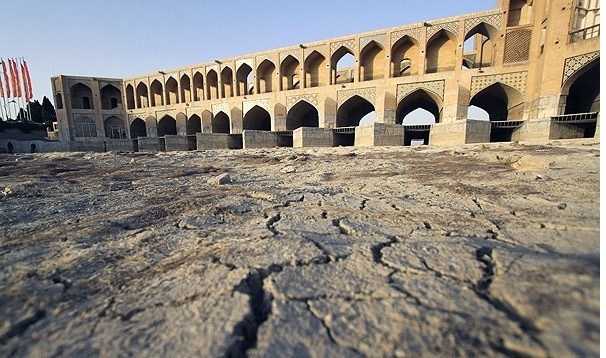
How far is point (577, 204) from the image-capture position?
177 cm

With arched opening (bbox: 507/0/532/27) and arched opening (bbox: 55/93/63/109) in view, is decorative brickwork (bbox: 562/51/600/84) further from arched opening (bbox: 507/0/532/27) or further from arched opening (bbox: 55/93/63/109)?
arched opening (bbox: 55/93/63/109)

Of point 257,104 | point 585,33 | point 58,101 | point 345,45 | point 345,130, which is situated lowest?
point 345,130

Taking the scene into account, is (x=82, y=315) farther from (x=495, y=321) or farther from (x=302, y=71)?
(x=302, y=71)

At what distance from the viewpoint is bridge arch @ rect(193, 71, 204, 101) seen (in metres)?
20.4

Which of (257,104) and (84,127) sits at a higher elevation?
(257,104)

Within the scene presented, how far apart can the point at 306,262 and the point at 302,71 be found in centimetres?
1669

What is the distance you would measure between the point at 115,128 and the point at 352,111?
21320 millimetres

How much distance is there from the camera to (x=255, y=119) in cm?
1973

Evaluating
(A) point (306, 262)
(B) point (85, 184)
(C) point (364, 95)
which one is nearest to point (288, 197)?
(A) point (306, 262)

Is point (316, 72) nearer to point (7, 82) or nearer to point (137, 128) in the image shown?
point (137, 128)

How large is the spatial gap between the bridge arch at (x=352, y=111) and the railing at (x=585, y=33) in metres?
8.50

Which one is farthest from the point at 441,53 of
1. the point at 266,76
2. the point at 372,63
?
the point at 266,76

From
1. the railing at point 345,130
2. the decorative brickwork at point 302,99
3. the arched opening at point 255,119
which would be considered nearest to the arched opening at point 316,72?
the decorative brickwork at point 302,99

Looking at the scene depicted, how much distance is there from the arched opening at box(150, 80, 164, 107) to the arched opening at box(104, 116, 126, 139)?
3.75 meters
